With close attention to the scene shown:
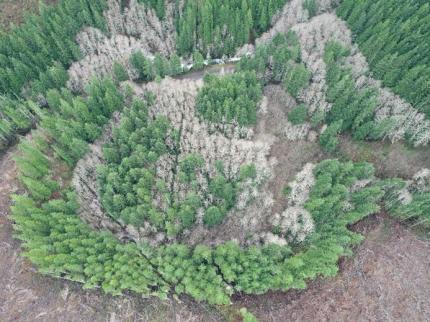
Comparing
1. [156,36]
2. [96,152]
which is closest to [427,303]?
[96,152]

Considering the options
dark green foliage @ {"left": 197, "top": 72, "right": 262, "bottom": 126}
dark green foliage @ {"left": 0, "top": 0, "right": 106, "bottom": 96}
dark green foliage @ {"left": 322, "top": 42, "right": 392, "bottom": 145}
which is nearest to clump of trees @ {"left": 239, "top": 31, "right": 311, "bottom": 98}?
dark green foliage @ {"left": 197, "top": 72, "right": 262, "bottom": 126}

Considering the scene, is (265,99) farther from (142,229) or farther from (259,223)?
(142,229)

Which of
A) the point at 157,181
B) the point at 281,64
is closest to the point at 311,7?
the point at 281,64

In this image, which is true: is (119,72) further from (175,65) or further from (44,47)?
(44,47)

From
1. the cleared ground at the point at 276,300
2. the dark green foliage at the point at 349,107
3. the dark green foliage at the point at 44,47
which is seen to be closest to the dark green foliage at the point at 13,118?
the dark green foliage at the point at 44,47

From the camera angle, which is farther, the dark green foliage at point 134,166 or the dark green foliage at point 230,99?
the dark green foliage at point 230,99

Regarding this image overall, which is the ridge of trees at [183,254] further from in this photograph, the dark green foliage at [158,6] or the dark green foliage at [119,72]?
the dark green foliage at [158,6]

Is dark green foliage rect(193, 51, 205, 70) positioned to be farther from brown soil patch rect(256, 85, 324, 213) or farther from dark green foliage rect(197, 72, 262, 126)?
brown soil patch rect(256, 85, 324, 213)
